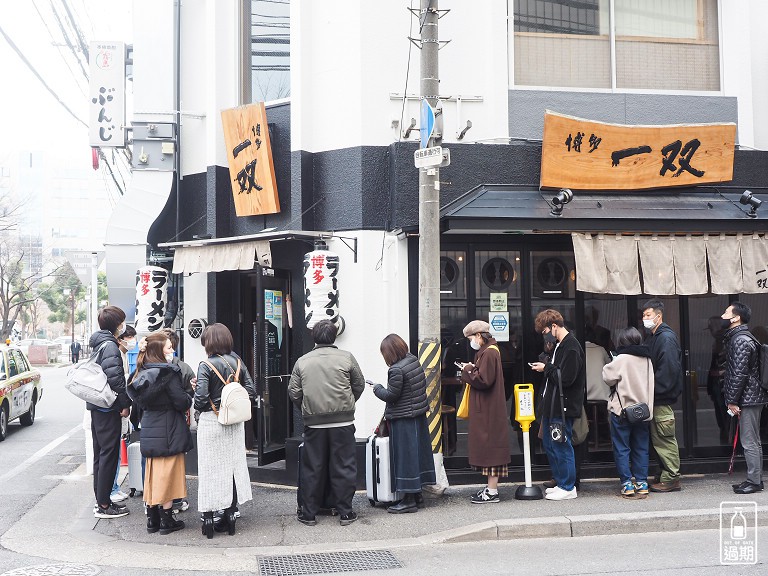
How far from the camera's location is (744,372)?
27.2ft

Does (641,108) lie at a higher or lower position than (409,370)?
higher

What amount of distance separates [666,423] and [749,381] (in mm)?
1068

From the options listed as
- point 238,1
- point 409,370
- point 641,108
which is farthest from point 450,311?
point 238,1

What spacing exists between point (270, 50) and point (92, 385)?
5743 millimetres

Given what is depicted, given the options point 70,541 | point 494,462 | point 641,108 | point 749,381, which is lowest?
point 70,541

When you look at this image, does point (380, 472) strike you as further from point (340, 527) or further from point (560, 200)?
point (560, 200)

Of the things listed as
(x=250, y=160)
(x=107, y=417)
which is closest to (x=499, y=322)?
(x=250, y=160)

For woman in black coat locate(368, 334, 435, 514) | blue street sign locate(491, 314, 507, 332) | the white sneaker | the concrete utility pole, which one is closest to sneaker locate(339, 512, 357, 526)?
woman in black coat locate(368, 334, 435, 514)

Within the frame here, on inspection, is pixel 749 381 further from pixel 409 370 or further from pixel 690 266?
pixel 409 370

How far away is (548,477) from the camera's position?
9.27m

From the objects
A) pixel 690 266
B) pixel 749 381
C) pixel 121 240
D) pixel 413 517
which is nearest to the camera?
pixel 413 517

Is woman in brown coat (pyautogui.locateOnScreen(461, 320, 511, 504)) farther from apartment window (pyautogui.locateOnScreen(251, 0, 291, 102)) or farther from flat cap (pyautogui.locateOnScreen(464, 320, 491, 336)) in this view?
apartment window (pyautogui.locateOnScreen(251, 0, 291, 102))

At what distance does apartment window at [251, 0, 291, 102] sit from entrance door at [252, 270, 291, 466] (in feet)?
9.33

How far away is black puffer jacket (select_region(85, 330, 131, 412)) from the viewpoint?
755 cm
